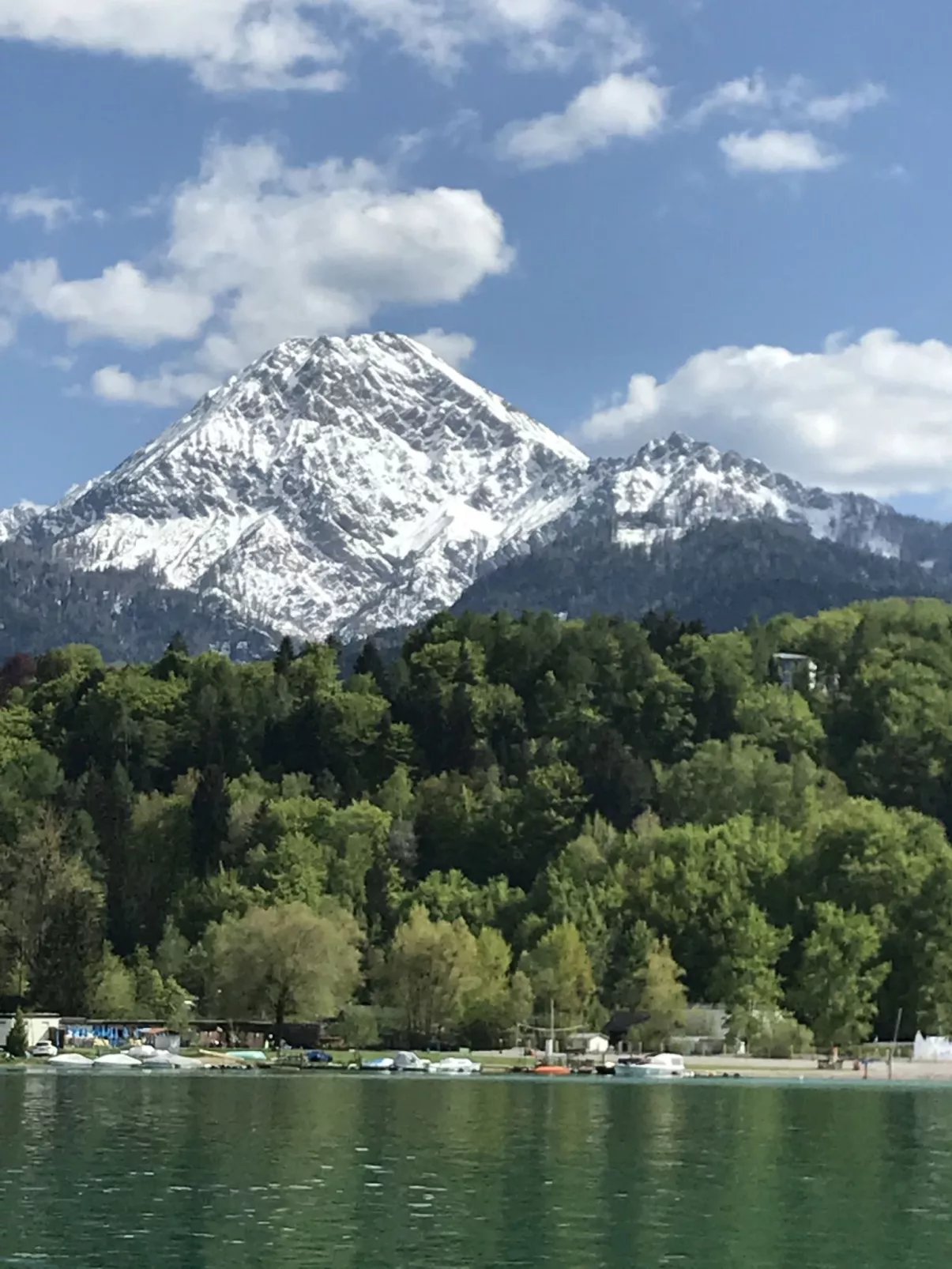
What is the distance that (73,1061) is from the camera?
13388cm

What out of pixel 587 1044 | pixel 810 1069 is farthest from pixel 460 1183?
pixel 587 1044

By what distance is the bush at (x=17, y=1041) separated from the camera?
136 metres

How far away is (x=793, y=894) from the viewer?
17038 cm

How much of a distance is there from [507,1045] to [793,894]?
89.6ft

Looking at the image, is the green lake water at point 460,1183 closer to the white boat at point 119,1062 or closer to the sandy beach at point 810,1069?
the white boat at point 119,1062

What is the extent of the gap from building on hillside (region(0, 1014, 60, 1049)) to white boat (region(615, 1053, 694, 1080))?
1510 inches

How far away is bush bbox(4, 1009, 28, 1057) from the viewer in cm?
13588

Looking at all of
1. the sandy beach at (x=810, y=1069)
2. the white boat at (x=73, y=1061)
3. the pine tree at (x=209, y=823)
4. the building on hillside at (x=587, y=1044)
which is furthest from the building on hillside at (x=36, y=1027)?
the pine tree at (x=209, y=823)

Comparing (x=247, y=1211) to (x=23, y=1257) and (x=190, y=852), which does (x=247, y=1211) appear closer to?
(x=23, y=1257)

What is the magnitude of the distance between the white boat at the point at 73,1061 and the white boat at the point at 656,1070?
109 ft

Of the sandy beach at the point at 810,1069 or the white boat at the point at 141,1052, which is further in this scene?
the sandy beach at the point at 810,1069

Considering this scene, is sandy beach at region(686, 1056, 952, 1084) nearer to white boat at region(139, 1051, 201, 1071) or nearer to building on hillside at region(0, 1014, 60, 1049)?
white boat at region(139, 1051, 201, 1071)

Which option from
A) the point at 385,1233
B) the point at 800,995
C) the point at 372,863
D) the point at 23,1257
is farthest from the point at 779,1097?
the point at 372,863

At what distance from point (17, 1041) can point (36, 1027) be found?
7401 mm
